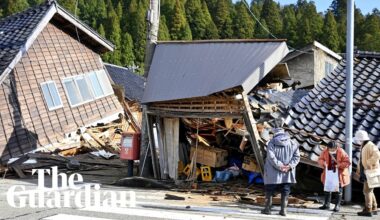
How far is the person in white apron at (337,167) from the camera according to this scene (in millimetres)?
8281

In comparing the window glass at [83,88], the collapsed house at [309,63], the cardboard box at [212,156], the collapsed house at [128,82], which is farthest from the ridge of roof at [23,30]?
the collapsed house at [309,63]

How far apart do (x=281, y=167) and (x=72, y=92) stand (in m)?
12.4

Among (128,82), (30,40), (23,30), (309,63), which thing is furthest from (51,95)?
(309,63)

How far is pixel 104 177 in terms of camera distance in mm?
12742

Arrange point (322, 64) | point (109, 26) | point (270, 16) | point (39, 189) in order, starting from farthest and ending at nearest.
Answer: point (270, 16)
point (109, 26)
point (322, 64)
point (39, 189)

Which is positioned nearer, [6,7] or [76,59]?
[76,59]

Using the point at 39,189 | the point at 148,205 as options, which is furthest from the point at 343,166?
the point at 39,189

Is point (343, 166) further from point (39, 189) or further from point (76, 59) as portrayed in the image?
point (76, 59)

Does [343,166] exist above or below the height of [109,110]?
below

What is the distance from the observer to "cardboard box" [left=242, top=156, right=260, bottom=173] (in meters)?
10.5

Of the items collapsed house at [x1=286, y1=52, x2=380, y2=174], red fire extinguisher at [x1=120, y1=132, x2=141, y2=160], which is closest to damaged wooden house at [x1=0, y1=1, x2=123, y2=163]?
red fire extinguisher at [x1=120, y1=132, x2=141, y2=160]

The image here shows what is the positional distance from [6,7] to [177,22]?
71.8 feet

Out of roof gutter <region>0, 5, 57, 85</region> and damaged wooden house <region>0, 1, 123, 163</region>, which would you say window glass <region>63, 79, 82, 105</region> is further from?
roof gutter <region>0, 5, 57, 85</region>

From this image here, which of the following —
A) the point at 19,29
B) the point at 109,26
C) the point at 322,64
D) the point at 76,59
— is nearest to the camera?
the point at 19,29
